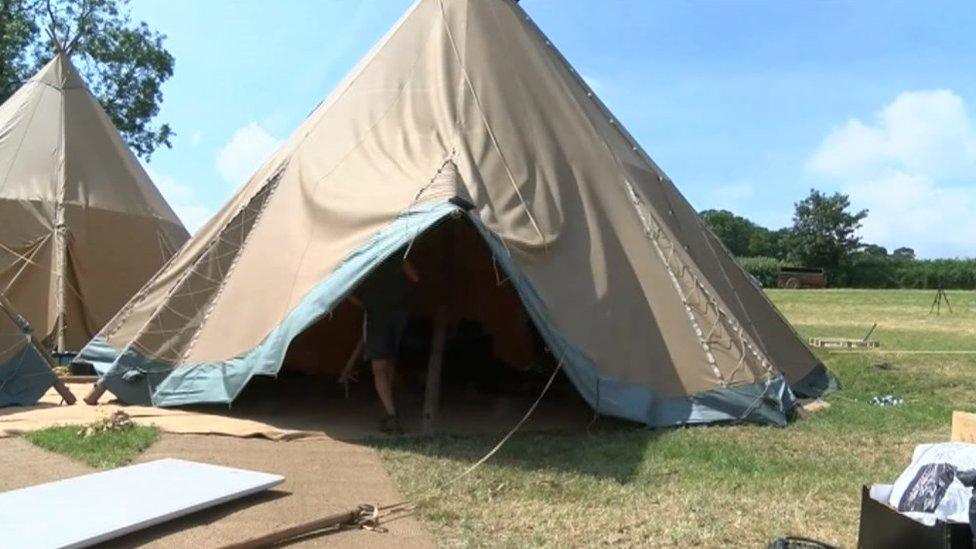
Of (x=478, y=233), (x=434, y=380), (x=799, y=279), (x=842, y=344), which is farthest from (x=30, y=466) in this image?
(x=799, y=279)

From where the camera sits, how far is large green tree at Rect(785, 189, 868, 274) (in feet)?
195

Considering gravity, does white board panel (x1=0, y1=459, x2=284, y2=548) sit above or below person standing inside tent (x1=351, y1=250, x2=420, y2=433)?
below

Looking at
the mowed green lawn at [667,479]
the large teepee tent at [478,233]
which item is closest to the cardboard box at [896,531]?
the mowed green lawn at [667,479]

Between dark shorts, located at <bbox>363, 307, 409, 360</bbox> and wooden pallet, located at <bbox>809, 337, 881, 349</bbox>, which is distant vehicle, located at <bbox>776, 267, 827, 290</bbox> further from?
dark shorts, located at <bbox>363, 307, 409, 360</bbox>

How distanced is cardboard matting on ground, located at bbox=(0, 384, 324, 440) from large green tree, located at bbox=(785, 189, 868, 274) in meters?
55.9

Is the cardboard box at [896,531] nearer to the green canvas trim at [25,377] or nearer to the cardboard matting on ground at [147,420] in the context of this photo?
Answer: the cardboard matting on ground at [147,420]

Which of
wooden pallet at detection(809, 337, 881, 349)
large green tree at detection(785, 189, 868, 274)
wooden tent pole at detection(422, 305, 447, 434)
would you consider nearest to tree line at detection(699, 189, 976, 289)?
large green tree at detection(785, 189, 868, 274)

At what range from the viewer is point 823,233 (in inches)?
2376

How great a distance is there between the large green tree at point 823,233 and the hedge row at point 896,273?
3681 mm

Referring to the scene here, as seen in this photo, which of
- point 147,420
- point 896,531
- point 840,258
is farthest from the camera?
point 840,258

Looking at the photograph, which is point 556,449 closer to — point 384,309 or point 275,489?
point 384,309

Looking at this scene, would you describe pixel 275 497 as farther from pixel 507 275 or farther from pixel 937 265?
pixel 937 265

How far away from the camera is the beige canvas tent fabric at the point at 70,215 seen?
11.9 meters

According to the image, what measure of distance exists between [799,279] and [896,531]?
1684 inches
